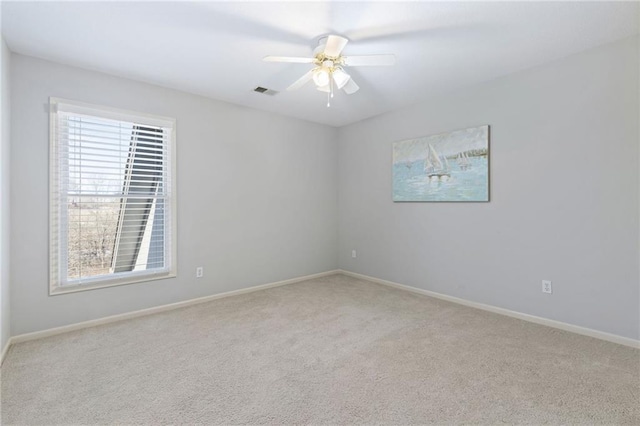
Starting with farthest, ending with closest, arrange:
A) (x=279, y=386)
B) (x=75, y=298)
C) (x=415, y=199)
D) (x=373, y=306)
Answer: (x=415, y=199)
(x=373, y=306)
(x=75, y=298)
(x=279, y=386)

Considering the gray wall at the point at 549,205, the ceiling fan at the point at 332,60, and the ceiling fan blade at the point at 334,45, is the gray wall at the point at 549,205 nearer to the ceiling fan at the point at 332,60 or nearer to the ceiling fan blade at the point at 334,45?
the ceiling fan at the point at 332,60

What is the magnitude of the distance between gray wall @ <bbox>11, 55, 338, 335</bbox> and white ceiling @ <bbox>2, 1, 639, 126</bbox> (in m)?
Answer: 0.30

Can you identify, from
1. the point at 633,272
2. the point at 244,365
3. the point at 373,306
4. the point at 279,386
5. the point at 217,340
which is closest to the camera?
the point at 279,386

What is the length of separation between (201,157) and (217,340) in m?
2.16

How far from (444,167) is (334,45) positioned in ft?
7.11

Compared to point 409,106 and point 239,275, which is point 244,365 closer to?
point 239,275

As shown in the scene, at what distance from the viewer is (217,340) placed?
270 centimetres

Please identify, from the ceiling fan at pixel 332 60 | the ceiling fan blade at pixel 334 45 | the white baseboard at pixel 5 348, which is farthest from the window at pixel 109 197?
the ceiling fan blade at pixel 334 45

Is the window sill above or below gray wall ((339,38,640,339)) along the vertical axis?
below

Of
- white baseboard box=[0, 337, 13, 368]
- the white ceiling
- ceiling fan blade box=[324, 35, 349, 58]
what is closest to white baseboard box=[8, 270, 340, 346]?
white baseboard box=[0, 337, 13, 368]

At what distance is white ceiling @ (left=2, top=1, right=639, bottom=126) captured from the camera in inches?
A: 83.5

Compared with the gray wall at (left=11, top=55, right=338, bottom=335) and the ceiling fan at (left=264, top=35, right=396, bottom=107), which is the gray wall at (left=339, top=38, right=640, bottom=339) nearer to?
the gray wall at (left=11, top=55, right=338, bottom=335)

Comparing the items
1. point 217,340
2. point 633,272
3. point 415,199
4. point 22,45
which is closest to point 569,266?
point 633,272

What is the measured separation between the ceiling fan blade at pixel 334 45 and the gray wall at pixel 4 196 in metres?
2.53
